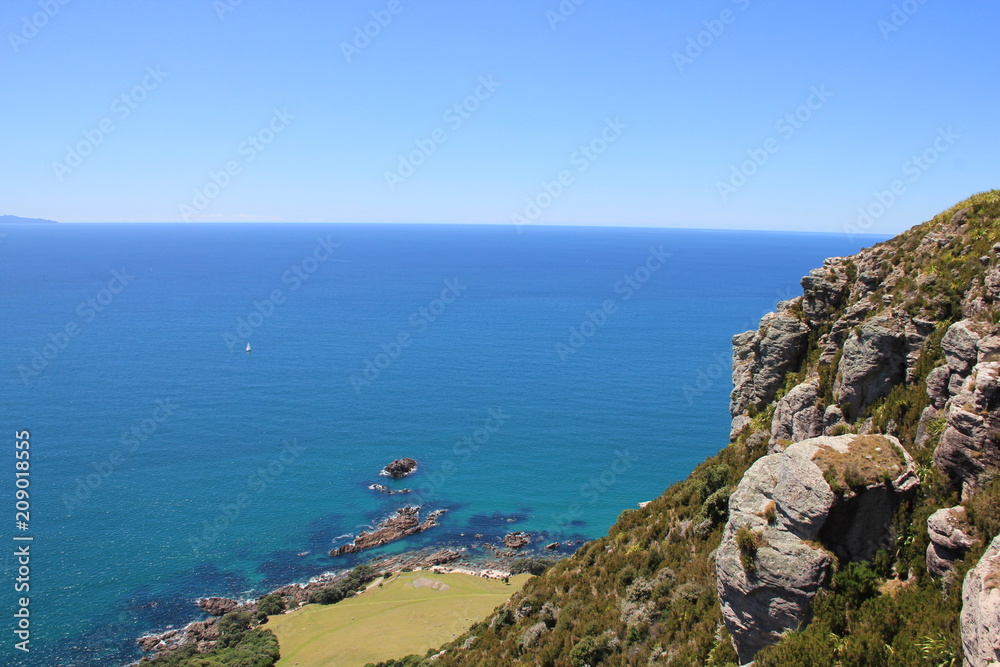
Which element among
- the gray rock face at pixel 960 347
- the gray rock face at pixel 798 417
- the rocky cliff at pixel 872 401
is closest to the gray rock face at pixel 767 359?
the rocky cliff at pixel 872 401

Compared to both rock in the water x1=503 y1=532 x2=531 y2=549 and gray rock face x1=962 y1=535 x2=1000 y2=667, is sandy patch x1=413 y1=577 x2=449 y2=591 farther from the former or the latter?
gray rock face x1=962 y1=535 x2=1000 y2=667

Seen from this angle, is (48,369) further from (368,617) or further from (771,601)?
(771,601)

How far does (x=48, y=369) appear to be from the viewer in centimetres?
10981

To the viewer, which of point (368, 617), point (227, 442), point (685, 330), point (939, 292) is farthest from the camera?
point (685, 330)

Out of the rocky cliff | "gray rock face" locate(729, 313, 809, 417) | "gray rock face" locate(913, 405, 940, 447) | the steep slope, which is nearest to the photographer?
the steep slope

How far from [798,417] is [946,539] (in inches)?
403

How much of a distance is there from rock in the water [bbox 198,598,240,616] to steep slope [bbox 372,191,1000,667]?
26.4 metres

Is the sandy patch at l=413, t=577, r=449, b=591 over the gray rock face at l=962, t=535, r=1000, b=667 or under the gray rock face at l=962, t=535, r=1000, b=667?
under

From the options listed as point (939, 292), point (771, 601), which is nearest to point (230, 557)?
point (771, 601)

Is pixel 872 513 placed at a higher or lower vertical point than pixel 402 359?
lower

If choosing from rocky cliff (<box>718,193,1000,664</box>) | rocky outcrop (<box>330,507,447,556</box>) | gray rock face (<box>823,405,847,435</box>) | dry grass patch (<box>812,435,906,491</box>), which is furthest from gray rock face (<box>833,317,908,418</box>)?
rocky outcrop (<box>330,507,447,556</box>)

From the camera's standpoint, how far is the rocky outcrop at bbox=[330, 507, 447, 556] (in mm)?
62222

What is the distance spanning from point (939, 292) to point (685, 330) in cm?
12825

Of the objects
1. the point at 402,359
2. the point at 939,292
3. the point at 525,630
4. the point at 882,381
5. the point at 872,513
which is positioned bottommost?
the point at 525,630
